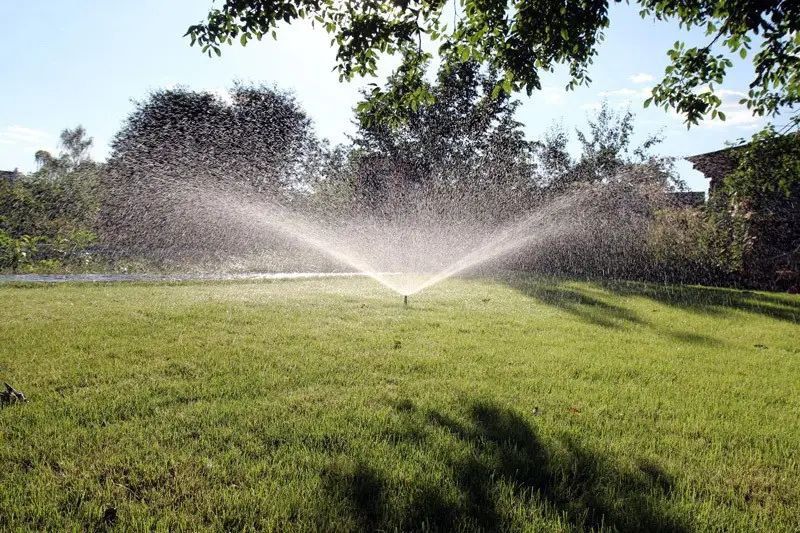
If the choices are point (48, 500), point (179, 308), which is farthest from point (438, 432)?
point (179, 308)

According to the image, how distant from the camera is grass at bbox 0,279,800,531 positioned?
2.17 metres

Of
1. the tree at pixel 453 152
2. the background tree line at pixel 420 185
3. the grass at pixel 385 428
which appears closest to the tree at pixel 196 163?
the background tree line at pixel 420 185

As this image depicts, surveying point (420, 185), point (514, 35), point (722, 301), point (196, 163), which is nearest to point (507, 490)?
point (514, 35)

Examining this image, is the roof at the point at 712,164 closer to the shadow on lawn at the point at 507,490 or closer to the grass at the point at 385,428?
the grass at the point at 385,428

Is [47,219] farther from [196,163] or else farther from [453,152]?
[196,163]

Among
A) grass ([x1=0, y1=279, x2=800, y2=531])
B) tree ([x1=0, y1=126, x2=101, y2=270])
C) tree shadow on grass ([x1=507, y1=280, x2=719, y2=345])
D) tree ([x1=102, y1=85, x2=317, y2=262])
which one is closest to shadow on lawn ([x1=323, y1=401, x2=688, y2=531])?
grass ([x1=0, y1=279, x2=800, y2=531])

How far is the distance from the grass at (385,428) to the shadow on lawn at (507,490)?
0.04ft

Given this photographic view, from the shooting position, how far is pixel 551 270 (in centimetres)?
2031

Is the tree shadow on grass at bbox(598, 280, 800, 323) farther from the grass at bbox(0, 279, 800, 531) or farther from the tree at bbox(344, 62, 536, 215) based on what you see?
the tree at bbox(344, 62, 536, 215)

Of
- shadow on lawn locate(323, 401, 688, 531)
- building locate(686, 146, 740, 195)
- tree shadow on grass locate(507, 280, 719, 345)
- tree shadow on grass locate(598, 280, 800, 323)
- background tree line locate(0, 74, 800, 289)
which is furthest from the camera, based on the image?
building locate(686, 146, 740, 195)

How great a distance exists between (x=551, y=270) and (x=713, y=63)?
13.3 metres

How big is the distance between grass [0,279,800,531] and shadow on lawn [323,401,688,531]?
0.01 metres

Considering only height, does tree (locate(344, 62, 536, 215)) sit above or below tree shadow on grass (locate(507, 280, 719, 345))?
above

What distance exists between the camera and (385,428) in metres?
3.03
